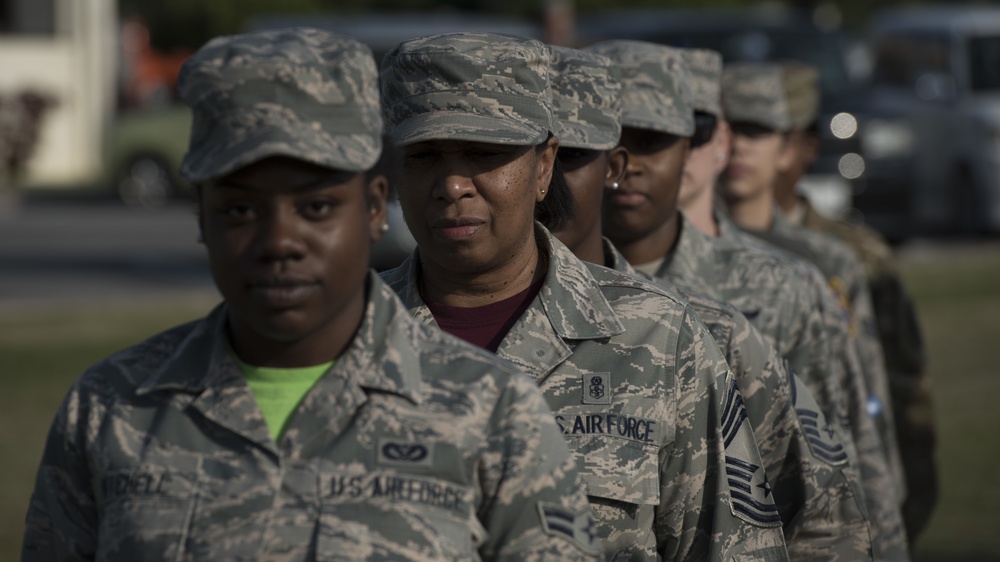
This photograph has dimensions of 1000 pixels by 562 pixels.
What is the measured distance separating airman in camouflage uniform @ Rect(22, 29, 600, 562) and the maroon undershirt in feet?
2.73

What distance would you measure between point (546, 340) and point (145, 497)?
1118 millimetres

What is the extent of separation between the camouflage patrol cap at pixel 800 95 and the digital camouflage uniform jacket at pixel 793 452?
302cm

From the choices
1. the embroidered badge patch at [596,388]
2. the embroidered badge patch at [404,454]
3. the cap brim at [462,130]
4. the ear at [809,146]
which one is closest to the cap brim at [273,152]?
the embroidered badge patch at [404,454]

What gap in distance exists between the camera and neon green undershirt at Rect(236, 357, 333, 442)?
8.91 feet

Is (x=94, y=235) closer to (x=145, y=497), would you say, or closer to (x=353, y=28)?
(x=353, y=28)

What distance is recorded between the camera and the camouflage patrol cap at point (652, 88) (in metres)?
4.65

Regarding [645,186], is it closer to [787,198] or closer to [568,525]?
[568,525]

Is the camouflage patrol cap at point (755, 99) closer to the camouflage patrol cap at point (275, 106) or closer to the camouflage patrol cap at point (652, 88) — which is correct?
the camouflage patrol cap at point (652, 88)

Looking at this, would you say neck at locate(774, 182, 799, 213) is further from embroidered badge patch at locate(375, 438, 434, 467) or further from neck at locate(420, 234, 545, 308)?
embroidered badge patch at locate(375, 438, 434, 467)

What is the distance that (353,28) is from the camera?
17562mm

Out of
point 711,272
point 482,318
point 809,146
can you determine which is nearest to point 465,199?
point 482,318

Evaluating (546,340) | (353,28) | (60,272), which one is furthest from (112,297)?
(546,340)

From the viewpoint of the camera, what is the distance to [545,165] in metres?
3.80

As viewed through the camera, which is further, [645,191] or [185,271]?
[185,271]
